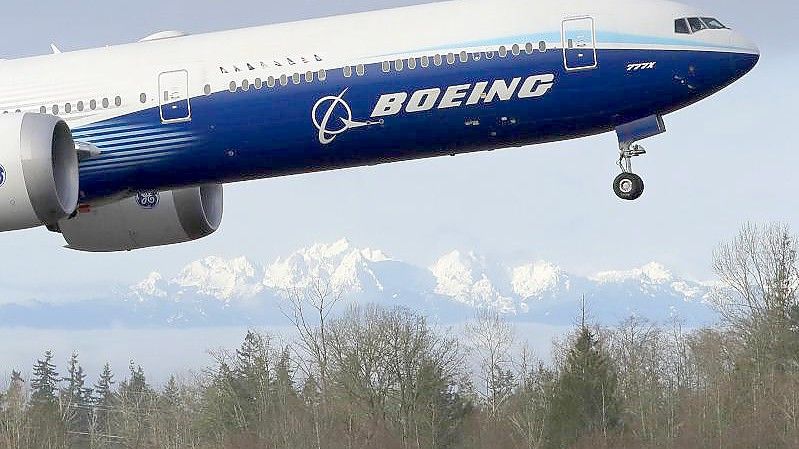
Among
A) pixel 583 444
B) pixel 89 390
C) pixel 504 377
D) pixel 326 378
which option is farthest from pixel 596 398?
pixel 89 390

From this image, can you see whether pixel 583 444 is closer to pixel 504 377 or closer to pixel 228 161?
pixel 504 377

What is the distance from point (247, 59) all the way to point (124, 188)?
15.3ft

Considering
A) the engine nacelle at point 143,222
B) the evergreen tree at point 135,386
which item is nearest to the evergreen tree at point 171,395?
the evergreen tree at point 135,386

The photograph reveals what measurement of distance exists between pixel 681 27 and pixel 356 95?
25.9 ft

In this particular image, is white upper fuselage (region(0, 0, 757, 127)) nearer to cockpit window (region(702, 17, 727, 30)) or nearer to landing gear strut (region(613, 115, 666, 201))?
cockpit window (region(702, 17, 727, 30))

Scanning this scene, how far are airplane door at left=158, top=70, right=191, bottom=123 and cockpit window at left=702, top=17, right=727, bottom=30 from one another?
12.8 meters

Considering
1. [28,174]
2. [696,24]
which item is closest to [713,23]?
[696,24]

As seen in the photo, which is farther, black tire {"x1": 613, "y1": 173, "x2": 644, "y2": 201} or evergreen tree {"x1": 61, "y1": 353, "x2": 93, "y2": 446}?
evergreen tree {"x1": 61, "y1": 353, "x2": 93, "y2": 446}

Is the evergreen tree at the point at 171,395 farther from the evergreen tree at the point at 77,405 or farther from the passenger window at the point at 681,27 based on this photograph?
the passenger window at the point at 681,27

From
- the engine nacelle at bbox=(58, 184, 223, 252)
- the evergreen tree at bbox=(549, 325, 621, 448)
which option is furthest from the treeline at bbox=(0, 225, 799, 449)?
the engine nacelle at bbox=(58, 184, 223, 252)

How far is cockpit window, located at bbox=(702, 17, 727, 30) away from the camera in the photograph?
93.8ft

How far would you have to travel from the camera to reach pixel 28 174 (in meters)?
27.8

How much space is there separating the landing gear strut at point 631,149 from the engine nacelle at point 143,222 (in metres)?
12.4

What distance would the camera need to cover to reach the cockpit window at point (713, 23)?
93.8 feet
